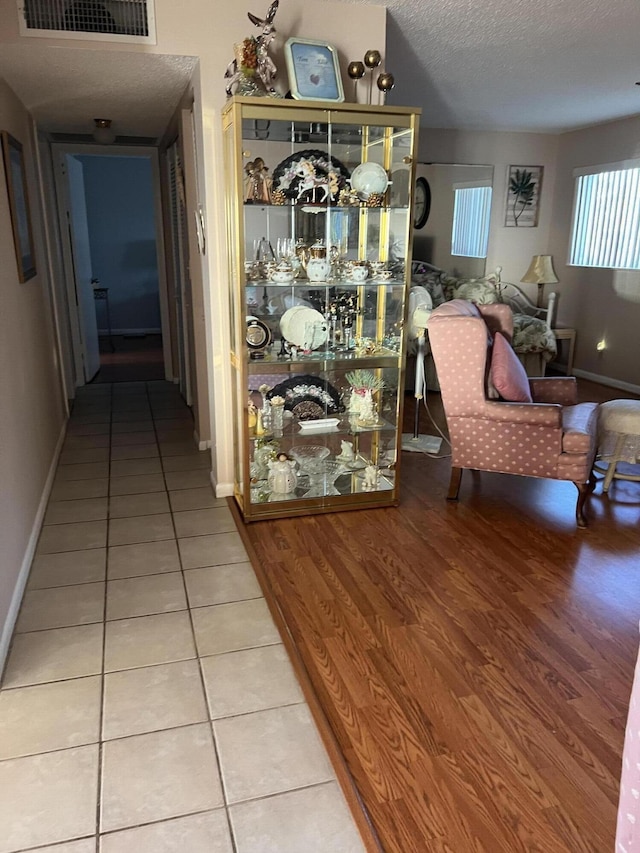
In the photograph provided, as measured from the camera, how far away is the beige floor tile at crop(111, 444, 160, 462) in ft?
13.8

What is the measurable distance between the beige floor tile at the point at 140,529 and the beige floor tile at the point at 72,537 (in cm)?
5

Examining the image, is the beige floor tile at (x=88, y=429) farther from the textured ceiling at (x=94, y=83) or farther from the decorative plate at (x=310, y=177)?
the decorative plate at (x=310, y=177)

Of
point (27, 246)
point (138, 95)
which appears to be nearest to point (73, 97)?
point (138, 95)

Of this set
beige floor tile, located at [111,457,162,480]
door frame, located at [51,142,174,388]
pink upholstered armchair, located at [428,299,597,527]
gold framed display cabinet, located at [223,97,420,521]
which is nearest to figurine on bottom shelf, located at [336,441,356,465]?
gold framed display cabinet, located at [223,97,420,521]

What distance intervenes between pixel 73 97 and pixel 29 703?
328 cm

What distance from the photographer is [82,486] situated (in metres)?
3.73

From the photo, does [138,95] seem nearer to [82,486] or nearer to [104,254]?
[82,486]

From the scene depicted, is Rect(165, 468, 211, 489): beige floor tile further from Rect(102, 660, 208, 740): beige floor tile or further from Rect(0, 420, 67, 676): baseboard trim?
Rect(102, 660, 208, 740): beige floor tile

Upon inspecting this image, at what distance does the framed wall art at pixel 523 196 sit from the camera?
6.62 meters

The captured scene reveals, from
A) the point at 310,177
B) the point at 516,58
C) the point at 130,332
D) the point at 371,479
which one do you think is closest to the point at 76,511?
the point at 371,479

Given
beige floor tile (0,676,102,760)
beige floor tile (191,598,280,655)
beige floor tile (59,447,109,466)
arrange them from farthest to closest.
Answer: beige floor tile (59,447,109,466)
beige floor tile (191,598,280,655)
beige floor tile (0,676,102,760)

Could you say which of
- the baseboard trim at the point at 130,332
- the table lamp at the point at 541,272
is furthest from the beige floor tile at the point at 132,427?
the baseboard trim at the point at 130,332

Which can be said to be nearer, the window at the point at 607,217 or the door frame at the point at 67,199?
the door frame at the point at 67,199

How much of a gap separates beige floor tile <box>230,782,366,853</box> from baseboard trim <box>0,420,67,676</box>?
103cm
